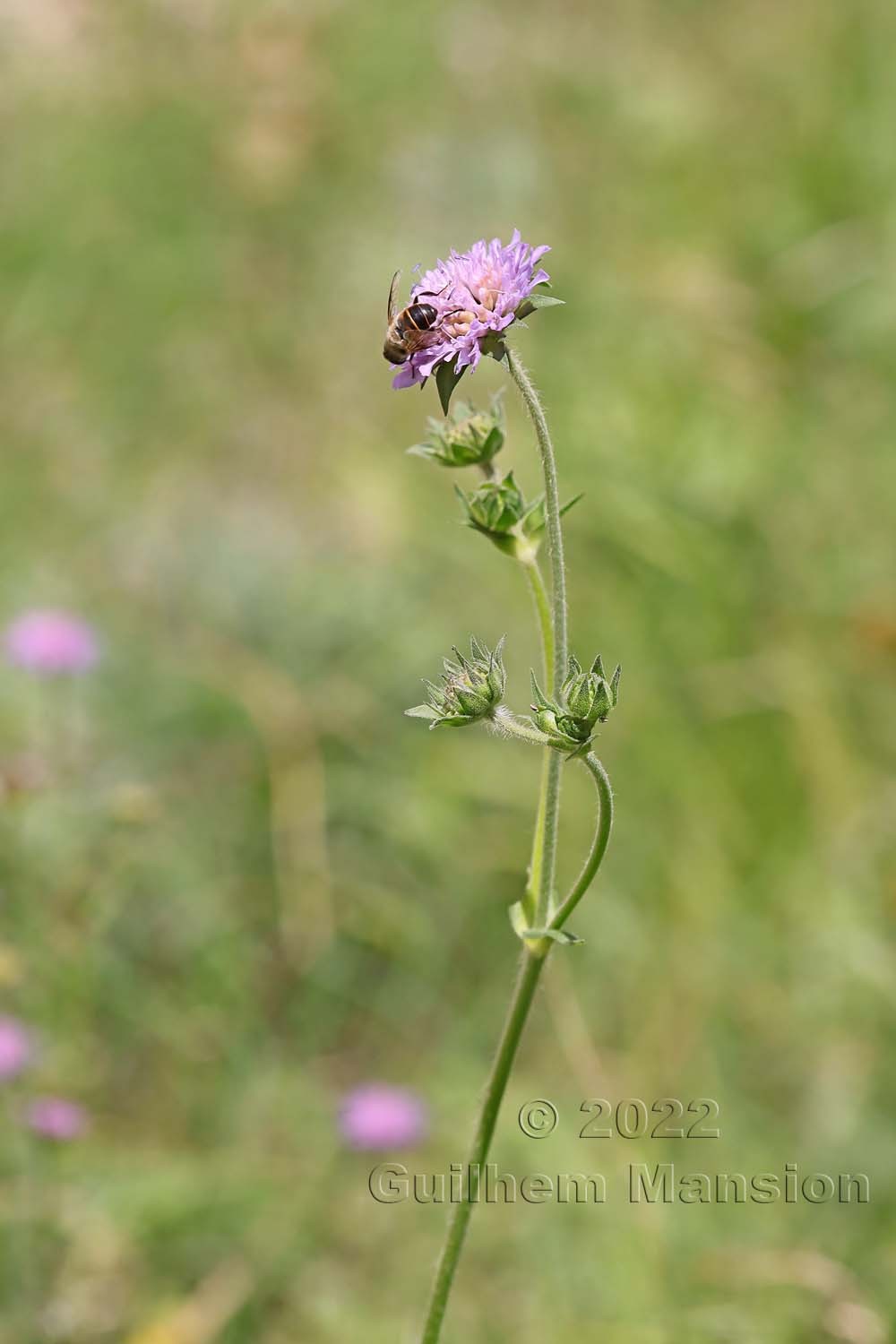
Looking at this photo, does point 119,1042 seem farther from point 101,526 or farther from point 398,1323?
point 101,526

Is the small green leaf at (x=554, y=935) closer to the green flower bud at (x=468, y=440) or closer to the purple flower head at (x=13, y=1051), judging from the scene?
the green flower bud at (x=468, y=440)

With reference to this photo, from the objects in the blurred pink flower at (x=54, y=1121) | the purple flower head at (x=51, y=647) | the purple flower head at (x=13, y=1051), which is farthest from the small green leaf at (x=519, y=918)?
the purple flower head at (x=51, y=647)

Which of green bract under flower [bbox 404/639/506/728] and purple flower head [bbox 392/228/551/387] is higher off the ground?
purple flower head [bbox 392/228/551/387]

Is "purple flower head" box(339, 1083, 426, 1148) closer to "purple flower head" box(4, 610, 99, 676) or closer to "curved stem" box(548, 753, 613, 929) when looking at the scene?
"purple flower head" box(4, 610, 99, 676)

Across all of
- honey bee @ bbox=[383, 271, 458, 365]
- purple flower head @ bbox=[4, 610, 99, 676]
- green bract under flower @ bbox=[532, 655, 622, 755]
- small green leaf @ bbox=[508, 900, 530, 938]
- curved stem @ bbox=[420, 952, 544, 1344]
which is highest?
purple flower head @ bbox=[4, 610, 99, 676]

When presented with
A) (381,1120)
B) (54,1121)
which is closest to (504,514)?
(54,1121)

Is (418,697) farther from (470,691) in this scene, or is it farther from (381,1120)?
(470,691)

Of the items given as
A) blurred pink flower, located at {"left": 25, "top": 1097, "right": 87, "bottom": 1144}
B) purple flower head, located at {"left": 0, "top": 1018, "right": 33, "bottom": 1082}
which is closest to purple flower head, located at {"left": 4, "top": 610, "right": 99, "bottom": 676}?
purple flower head, located at {"left": 0, "top": 1018, "right": 33, "bottom": 1082}
